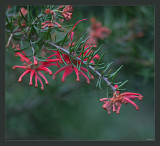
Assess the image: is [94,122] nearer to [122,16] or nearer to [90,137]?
[90,137]

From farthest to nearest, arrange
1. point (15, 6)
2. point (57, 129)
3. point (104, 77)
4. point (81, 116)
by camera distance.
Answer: point (81, 116)
point (57, 129)
point (15, 6)
point (104, 77)

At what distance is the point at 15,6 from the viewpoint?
108cm

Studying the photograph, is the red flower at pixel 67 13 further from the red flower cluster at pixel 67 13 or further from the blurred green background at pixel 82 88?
the blurred green background at pixel 82 88

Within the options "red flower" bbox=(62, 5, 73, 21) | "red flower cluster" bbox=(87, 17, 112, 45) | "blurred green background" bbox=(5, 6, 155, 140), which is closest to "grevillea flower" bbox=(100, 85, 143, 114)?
"red flower" bbox=(62, 5, 73, 21)

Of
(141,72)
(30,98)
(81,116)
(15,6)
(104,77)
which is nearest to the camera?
(104,77)

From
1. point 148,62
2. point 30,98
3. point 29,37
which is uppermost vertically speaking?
point 29,37

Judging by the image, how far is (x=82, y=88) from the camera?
1739 millimetres

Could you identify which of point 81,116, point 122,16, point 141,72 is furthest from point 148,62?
point 81,116

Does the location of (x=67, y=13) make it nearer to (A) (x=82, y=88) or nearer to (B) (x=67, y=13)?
(B) (x=67, y=13)

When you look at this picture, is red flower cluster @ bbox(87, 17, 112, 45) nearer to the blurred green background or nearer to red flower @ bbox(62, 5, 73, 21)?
the blurred green background

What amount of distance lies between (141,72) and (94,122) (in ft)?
3.05

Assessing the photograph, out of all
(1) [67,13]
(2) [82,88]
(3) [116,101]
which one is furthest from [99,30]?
(3) [116,101]

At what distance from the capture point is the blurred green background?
5.28ft

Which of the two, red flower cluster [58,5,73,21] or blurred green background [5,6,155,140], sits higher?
red flower cluster [58,5,73,21]
